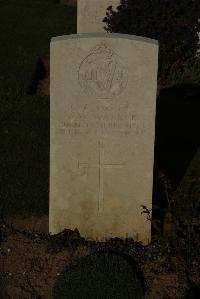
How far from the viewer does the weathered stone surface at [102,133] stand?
17.3 ft

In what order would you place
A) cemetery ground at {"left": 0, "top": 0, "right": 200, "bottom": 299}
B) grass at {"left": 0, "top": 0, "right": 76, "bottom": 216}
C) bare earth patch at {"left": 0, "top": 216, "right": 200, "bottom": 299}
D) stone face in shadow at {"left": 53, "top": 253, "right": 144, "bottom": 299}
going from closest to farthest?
stone face in shadow at {"left": 53, "top": 253, "right": 144, "bottom": 299}, bare earth patch at {"left": 0, "top": 216, "right": 200, "bottom": 299}, cemetery ground at {"left": 0, "top": 0, "right": 200, "bottom": 299}, grass at {"left": 0, "top": 0, "right": 76, "bottom": 216}

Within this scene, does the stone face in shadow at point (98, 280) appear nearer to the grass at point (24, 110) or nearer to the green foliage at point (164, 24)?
the grass at point (24, 110)

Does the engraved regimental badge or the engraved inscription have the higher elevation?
the engraved regimental badge

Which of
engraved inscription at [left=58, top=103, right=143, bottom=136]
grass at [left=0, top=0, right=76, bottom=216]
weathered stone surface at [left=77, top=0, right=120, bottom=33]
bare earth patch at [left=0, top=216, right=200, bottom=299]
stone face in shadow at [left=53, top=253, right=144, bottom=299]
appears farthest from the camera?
weathered stone surface at [left=77, top=0, right=120, bottom=33]

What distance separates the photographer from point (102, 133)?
5449 mm

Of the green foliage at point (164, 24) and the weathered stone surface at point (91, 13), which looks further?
the weathered stone surface at point (91, 13)

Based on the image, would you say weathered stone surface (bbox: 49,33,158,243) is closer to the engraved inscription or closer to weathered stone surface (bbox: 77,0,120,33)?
the engraved inscription

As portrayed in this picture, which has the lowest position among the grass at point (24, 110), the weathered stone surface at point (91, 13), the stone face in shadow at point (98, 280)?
the stone face in shadow at point (98, 280)

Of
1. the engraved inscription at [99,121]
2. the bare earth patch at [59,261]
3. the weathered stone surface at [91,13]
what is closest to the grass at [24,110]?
the bare earth patch at [59,261]

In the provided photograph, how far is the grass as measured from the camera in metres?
6.81

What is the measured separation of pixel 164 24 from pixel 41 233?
5.32 m

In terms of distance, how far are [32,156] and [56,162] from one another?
7.31 feet

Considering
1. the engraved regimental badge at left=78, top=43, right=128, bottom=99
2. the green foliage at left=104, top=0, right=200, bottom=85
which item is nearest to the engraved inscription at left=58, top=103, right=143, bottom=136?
the engraved regimental badge at left=78, top=43, right=128, bottom=99

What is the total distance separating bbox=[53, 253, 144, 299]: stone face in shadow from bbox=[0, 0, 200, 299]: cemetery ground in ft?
0.53
